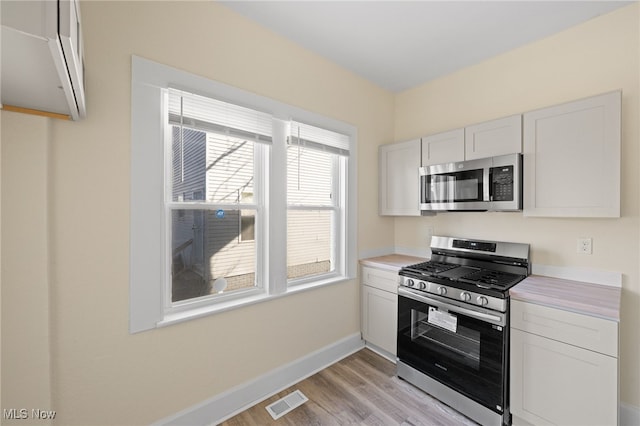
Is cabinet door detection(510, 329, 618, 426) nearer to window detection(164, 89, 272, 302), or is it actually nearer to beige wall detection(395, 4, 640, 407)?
beige wall detection(395, 4, 640, 407)

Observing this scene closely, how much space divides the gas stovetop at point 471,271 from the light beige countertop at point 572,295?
10cm

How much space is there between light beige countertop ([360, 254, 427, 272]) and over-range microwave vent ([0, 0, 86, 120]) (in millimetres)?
2481

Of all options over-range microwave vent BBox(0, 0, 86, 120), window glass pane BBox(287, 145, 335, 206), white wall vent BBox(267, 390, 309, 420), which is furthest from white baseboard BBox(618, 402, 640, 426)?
over-range microwave vent BBox(0, 0, 86, 120)

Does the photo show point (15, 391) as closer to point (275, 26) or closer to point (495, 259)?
point (275, 26)

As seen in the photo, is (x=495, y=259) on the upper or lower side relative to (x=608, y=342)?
upper

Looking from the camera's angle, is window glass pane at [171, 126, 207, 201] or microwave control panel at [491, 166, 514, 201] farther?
microwave control panel at [491, 166, 514, 201]

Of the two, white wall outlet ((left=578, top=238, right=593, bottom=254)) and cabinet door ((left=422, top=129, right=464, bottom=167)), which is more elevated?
cabinet door ((left=422, top=129, right=464, bottom=167))

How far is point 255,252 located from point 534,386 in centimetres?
215

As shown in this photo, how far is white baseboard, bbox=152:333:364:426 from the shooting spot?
5.87 feet

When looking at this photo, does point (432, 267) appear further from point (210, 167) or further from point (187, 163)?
point (187, 163)

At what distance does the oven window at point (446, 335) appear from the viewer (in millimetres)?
1937

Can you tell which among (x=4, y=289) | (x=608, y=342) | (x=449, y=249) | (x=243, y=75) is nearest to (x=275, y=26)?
(x=243, y=75)

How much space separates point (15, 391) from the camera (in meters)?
1.28

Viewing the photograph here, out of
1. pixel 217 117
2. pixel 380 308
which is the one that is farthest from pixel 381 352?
pixel 217 117
